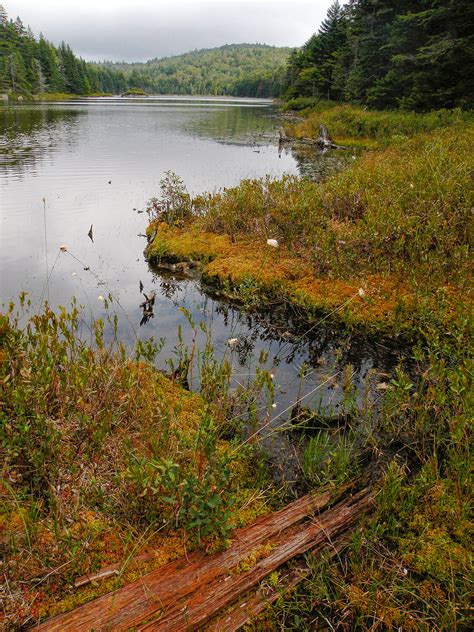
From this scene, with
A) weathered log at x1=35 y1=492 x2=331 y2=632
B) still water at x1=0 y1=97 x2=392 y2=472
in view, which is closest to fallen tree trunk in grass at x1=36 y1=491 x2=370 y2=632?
weathered log at x1=35 y1=492 x2=331 y2=632

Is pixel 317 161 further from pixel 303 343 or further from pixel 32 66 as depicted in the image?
pixel 32 66

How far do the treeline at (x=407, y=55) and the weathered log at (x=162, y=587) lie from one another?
23666mm

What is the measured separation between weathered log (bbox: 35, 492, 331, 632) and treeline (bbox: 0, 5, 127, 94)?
97314 millimetres

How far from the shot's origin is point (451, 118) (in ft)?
60.0

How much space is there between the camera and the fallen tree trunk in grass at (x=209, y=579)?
218cm

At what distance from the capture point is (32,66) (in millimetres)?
87125

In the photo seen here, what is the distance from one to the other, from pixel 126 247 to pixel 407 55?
22.5m

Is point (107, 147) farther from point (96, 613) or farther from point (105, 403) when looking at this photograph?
point (96, 613)

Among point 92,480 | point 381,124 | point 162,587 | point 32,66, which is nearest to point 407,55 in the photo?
point 381,124

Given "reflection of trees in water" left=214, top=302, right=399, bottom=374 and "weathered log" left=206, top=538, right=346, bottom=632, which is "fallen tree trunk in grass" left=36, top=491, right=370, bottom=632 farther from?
"reflection of trees in water" left=214, top=302, right=399, bottom=374

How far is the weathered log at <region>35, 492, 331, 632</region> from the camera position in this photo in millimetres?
2158

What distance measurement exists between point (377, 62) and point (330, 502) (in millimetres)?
40244

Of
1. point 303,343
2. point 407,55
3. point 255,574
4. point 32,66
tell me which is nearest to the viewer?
point 255,574

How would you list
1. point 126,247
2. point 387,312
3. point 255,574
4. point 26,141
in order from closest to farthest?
1. point 255,574
2. point 387,312
3. point 126,247
4. point 26,141
